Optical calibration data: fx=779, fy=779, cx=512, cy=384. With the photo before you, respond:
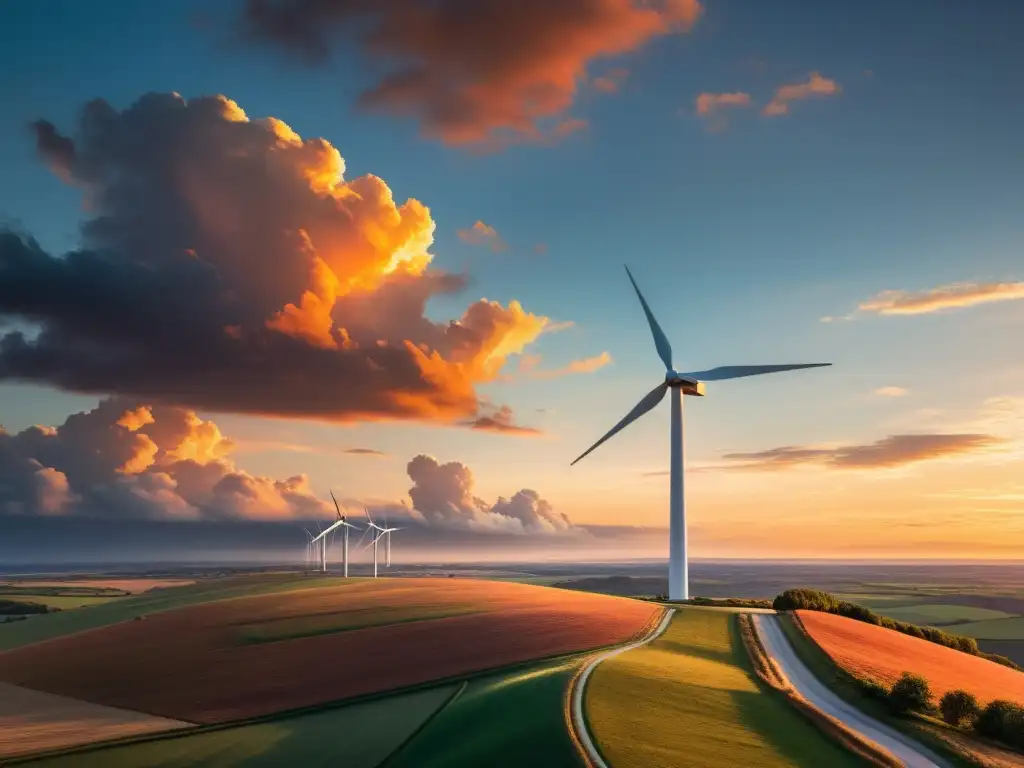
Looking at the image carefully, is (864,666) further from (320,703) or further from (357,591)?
(357,591)

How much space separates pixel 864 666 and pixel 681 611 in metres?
25.6

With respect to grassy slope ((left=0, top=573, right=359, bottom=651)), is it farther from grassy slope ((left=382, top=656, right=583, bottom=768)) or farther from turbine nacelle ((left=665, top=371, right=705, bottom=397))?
grassy slope ((left=382, top=656, right=583, bottom=768))

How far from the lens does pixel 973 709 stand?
54.0 metres

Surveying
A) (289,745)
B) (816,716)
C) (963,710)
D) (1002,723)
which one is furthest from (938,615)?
(289,745)

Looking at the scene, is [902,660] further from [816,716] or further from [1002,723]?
[816,716]

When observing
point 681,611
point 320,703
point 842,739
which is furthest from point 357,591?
point 842,739

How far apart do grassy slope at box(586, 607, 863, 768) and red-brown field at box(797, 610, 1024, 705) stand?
40.0ft

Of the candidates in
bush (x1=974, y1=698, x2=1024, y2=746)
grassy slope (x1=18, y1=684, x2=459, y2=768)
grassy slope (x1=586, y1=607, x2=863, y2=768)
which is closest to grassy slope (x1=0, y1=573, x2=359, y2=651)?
grassy slope (x1=18, y1=684, x2=459, y2=768)

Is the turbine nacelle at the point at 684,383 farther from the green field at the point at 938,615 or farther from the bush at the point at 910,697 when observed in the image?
the green field at the point at 938,615

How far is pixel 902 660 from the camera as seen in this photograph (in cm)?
7119

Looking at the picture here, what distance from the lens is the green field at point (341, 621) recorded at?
77.9 m

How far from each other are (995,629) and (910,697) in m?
131

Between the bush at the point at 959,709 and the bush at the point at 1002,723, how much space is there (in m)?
0.66

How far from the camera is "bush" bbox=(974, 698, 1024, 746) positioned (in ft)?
166
